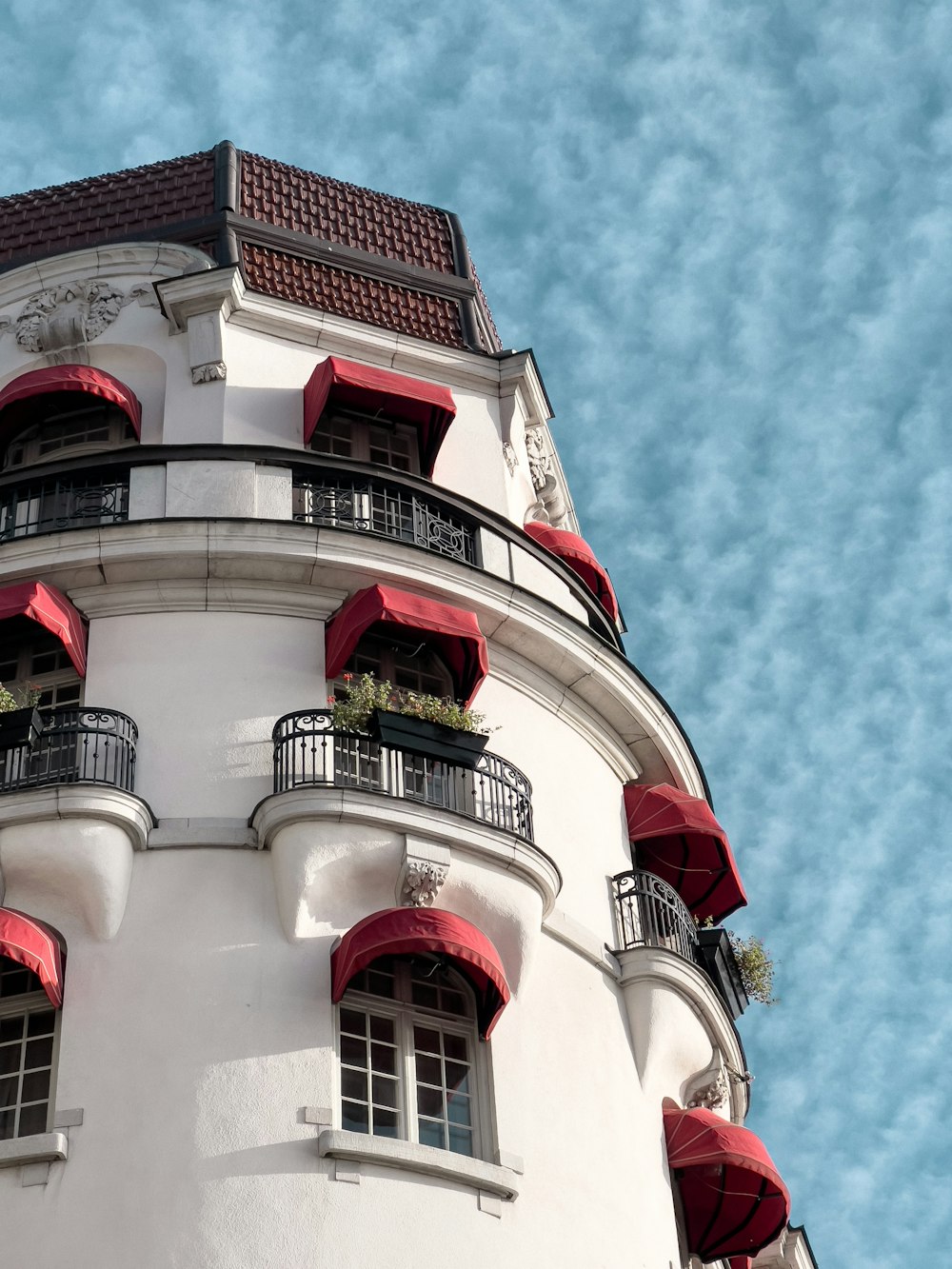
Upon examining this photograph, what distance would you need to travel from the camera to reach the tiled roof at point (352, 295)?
31969mm

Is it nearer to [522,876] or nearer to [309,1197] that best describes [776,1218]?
[522,876]

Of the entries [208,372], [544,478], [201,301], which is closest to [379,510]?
[208,372]

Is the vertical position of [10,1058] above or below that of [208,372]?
below

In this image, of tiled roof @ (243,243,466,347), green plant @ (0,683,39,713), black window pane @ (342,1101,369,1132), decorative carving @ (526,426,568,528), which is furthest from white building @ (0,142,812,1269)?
decorative carving @ (526,426,568,528)

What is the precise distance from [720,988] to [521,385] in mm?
9979

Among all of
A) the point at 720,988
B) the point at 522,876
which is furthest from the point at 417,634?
the point at 720,988

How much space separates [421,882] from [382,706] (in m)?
2.32

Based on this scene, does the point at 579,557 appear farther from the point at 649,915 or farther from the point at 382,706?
the point at 382,706

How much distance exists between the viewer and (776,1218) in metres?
24.9

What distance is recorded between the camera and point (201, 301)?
99.8 ft

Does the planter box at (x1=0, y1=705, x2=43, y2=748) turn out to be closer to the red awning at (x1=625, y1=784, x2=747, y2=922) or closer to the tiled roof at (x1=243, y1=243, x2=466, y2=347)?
the red awning at (x1=625, y1=784, x2=747, y2=922)

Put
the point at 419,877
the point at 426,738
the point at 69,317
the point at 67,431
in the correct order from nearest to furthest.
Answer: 1. the point at 419,877
2. the point at 426,738
3. the point at 67,431
4. the point at 69,317

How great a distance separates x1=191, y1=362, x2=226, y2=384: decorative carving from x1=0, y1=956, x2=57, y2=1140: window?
33.8ft

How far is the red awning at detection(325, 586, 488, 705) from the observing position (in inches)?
987
